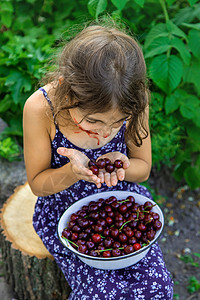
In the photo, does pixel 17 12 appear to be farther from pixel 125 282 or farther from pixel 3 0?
pixel 125 282

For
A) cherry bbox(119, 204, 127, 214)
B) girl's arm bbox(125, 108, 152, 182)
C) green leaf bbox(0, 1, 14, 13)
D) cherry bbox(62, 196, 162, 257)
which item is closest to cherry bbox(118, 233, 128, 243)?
cherry bbox(62, 196, 162, 257)

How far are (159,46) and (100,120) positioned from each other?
3.03 feet

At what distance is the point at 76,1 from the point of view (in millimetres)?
2764

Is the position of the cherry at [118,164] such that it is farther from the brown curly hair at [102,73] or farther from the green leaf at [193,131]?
the green leaf at [193,131]

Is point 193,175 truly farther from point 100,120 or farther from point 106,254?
point 100,120

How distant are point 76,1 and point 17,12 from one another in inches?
22.4

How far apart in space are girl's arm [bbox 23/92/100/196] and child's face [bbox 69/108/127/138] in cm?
19

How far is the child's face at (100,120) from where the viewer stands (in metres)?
1.35

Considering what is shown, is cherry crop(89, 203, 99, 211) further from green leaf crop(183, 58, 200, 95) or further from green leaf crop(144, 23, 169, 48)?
green leaf crop(183, 58, 200, 95)

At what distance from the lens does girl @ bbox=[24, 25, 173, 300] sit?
1.30m

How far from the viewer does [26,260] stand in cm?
191

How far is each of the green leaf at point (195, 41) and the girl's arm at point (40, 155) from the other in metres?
1.07

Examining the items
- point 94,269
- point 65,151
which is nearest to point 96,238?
point 94,269

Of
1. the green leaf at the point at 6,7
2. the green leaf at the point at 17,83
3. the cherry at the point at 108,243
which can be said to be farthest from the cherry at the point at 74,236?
the green leaf at the point at 6,7
